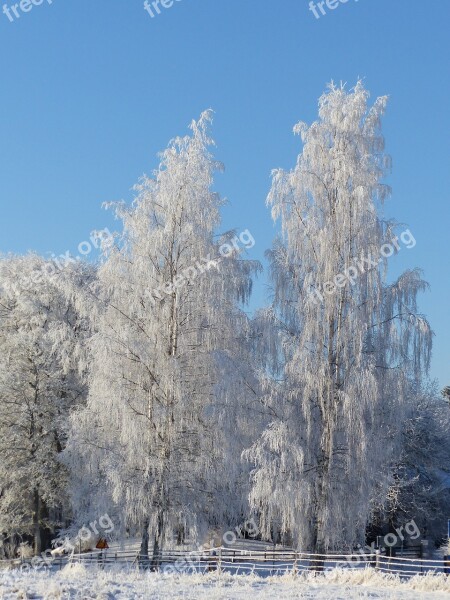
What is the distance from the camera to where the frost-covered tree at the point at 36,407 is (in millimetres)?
30219

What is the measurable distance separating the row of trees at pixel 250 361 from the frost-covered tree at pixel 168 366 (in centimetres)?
6

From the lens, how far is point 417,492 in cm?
3728

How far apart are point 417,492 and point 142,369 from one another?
19498 mm

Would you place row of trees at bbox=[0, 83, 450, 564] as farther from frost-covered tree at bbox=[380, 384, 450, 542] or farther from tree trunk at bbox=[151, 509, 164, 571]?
frost-covered tree at bbox=[380, 384, 450, 542]

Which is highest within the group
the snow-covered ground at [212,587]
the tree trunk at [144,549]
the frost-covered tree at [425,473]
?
the frost-covered tree at [425,473]

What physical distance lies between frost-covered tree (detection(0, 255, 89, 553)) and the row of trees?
5558 mm

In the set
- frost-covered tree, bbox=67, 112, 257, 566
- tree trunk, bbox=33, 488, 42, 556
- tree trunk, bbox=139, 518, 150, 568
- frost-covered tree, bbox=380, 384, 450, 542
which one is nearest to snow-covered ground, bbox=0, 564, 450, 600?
tree trunk, bbox=139, 518, 150, 568

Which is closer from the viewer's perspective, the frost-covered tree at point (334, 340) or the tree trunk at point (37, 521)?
the frost-covered tree at point (334, 340)

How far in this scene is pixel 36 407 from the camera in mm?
30969

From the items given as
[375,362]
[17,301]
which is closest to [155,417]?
[375,362]

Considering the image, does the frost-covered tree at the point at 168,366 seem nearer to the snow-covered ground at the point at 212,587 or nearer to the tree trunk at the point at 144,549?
the tree trunk at the point at 144,549

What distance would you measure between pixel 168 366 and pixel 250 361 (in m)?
2.59

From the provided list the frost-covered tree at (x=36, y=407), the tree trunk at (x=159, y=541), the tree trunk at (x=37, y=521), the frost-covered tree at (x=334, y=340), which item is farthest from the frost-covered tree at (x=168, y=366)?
the tree trunk at (x=37, y=521)

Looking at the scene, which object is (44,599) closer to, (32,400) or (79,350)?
(79,350)
